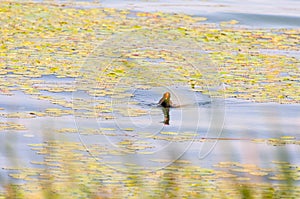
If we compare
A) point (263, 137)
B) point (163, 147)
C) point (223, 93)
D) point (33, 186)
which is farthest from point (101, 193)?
point (223, 93)

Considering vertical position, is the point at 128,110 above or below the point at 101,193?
below

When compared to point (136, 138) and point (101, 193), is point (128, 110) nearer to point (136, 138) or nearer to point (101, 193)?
point (136, 138)

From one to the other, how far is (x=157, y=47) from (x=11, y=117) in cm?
406

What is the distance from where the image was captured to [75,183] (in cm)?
479

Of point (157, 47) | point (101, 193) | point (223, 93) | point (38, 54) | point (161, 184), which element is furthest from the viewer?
point (157, 47)

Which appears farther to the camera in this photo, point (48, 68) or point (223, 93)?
point (48, 68)

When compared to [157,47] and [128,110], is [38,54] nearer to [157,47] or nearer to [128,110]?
[157,47]

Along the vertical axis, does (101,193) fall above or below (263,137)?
above

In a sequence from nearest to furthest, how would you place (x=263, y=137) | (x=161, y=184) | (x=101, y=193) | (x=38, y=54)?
(x=101, y=193)
(x=161, y=184)
(x=263, y=137)
(x=38, y=54)

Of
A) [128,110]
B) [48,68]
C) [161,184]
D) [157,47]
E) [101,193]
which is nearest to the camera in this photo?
A: [101,193]

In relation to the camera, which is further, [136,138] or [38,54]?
[38,54]

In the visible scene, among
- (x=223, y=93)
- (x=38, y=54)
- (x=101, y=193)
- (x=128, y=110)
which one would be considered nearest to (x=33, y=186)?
(x=101, y=193)

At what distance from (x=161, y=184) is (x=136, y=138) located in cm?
240

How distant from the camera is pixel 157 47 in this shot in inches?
450
